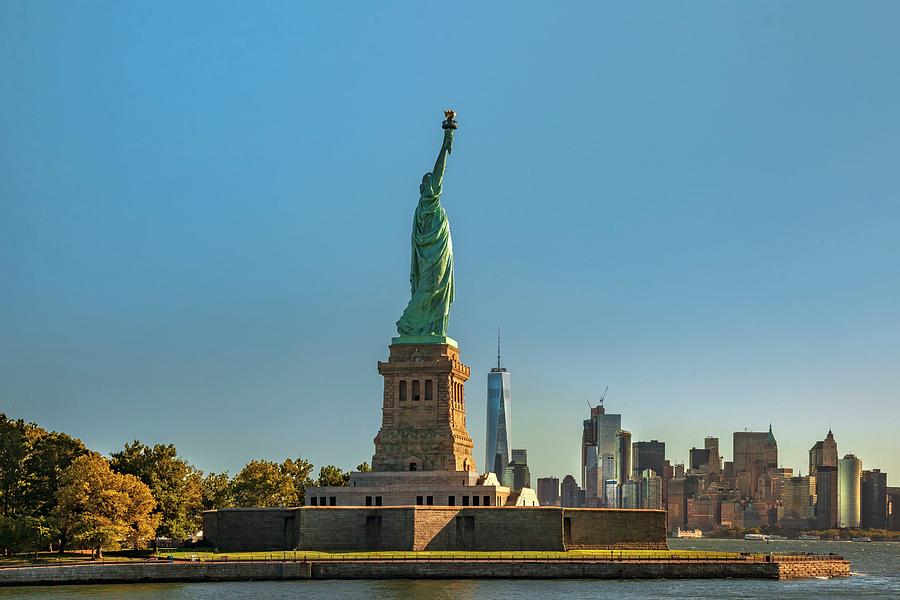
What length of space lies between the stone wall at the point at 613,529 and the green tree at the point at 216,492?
41.3 meters

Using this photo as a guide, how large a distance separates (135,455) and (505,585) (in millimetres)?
39542

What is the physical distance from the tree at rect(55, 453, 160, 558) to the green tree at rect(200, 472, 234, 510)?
92.8ft

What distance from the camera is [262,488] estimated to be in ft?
451

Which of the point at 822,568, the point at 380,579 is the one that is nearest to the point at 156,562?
the point at 380,579

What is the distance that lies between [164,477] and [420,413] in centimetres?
2219

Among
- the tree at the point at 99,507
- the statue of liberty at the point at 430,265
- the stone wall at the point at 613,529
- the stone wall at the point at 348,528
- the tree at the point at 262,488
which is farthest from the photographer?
the tree at the point at 262,488

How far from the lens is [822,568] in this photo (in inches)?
4409

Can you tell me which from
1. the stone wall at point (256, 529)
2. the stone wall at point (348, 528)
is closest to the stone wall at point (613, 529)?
the stone wall at point (348, 528)

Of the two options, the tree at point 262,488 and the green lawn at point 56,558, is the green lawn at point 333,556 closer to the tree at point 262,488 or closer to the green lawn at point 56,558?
the green lawn at point 56,558

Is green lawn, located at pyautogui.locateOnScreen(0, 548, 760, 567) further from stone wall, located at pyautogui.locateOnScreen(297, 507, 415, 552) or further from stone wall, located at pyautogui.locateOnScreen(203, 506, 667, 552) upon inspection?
stone wall, located at pyautogui.locateOnScreen(297, 507, 415, 552)

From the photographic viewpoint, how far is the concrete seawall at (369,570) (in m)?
98.2

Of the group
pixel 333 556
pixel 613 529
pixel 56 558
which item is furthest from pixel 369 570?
pixel 56 558

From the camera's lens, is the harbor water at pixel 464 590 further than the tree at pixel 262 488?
No

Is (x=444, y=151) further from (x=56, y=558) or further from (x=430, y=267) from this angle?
(x=56, y=558)
